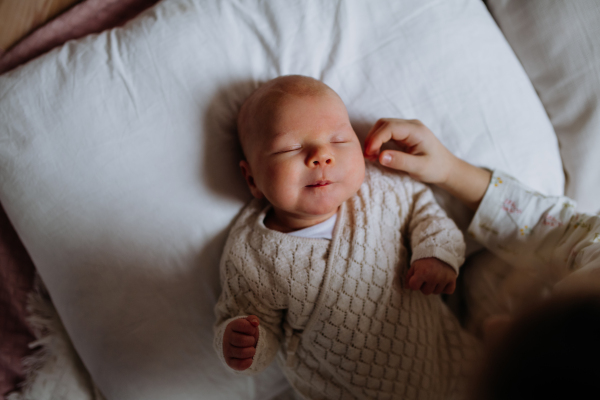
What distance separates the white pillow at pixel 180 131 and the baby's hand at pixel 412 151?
0.26 feet

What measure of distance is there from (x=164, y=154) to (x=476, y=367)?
80 centimetres

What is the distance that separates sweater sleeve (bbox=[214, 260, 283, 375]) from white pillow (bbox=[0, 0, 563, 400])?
111 millimetres

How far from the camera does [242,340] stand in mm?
700

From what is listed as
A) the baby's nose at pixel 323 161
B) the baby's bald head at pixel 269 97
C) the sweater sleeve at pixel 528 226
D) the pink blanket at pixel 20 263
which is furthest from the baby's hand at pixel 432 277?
the pink blanket at pixel 20 263

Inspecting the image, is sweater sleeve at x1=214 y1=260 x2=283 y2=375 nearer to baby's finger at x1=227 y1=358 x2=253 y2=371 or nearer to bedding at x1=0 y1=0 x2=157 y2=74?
baby's finger at x1=227 y1=358 x2=253 y2=371

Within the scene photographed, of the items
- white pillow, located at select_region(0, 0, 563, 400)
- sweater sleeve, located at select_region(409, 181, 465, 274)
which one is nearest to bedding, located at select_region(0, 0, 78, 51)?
white pillow, located at select_region(0, 0, 563, 400)

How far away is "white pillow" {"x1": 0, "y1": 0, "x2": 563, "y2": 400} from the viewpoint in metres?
0.84

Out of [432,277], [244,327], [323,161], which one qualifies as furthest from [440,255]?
[244,327]

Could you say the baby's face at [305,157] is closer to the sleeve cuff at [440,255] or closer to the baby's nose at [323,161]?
the baby's nose at [323,161]

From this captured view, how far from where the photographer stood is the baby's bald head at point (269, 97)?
775 millimetres

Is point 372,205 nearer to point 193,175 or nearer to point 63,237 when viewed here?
point 193,175

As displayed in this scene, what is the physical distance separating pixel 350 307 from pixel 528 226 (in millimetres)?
518

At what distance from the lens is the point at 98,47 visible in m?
0.88

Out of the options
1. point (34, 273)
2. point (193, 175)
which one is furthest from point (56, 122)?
point (34, 273)
